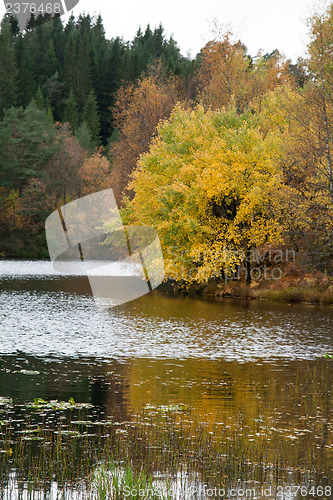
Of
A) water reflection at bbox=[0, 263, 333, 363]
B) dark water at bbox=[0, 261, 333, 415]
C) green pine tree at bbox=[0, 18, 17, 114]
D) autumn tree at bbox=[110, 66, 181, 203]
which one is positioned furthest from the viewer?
green pine tree at bbox=[0, 18, 17, 114]

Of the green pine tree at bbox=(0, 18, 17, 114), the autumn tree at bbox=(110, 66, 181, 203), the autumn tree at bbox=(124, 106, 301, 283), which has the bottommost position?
the autumn tree at bbox=(124, 106, 301, 283)

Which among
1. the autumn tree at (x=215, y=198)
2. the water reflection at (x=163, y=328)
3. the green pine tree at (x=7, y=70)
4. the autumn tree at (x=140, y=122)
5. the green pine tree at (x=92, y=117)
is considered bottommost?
the water reflection at (x=163, y=328)

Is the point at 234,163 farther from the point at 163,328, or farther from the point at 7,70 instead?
the point at 7,70

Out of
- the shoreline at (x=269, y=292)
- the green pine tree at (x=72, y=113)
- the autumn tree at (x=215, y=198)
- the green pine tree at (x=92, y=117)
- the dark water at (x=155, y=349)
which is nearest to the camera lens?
the dark water at (x=155, y=349)

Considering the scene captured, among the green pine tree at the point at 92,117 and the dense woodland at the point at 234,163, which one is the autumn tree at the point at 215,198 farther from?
the green pine tree at the point at 92,117

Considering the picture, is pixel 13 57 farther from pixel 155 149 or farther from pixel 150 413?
pixel 150 413

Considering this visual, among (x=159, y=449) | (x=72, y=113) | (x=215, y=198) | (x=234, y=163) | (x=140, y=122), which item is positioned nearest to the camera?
(x=159, y=449)

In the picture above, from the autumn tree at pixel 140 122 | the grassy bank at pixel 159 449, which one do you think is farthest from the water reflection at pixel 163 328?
the autumn tree at pixel 140 122

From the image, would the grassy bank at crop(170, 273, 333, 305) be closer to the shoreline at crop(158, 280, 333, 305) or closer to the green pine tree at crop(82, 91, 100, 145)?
the shoreline at crop(158, 280, 333, 305)

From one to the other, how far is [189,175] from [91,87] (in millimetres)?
93226

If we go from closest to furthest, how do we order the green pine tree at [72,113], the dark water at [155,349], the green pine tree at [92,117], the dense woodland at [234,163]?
the dark water at [155,349] → the dense woodland at [234,163] → the green pine tree at [72,113] → the green pine tree at [92,117]

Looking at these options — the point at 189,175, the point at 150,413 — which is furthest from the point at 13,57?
the point at 150,413

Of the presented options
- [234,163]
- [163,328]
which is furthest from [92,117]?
[163,328]

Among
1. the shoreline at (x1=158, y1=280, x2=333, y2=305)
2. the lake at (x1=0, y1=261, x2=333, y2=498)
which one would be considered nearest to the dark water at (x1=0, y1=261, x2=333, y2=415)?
the lake at (x1=0, y1=261, x2=333, y2=498)
